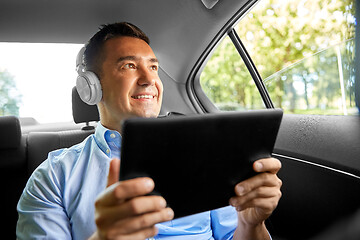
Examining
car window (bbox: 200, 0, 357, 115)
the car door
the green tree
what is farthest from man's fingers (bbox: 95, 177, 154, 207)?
the green tree

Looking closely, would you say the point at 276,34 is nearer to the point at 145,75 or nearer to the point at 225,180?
the point at 145,75

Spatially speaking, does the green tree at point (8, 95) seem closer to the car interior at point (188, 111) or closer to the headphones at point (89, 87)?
the car interior at point (188, 111)

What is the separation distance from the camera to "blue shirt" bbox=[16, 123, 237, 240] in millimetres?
1105

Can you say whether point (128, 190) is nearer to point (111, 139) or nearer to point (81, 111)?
point (111, 139)

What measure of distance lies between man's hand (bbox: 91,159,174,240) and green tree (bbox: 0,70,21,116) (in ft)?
6.01

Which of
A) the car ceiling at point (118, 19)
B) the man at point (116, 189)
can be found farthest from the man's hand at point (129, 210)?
the car ceiling at point (118, 19)

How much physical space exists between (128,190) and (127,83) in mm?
814

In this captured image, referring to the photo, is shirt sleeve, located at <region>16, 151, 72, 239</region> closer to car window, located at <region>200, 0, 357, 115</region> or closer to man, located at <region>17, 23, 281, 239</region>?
man, located at <region>17, 23, 281, 239</region>

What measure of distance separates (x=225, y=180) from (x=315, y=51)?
1270 mm

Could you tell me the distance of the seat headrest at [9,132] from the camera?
1757 millimetres

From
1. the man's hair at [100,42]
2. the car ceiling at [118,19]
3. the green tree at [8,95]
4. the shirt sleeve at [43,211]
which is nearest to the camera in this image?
the shirt sleeve at [43,211]

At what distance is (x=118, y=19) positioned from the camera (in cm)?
217

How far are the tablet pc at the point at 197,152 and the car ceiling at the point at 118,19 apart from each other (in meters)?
1.22

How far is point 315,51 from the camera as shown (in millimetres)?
1771
